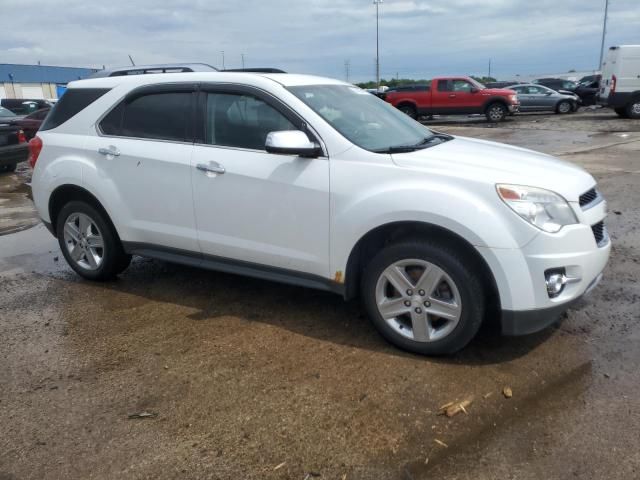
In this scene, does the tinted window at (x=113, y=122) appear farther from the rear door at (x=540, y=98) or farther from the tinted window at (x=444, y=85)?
the rear door at (x=540, y=98)

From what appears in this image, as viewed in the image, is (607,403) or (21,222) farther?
(21,222)

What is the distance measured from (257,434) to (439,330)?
1300 millimetres

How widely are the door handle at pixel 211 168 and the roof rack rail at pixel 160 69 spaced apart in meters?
1.15

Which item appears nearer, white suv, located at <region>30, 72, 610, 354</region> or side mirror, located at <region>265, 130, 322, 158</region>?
white suv, located at <region>30, 72, 610, 354</region>

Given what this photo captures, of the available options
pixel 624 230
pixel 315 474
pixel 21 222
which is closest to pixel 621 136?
pixel 624 230

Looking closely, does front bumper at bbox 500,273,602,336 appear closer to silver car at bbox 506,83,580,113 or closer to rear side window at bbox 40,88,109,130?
rear side window at bbox 40,88,109,130

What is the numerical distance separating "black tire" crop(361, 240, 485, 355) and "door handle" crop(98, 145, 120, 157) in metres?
2.33

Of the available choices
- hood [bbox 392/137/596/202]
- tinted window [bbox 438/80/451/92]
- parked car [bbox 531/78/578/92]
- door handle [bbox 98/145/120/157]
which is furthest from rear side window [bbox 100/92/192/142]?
parked car [bbox 531/78/578/92]

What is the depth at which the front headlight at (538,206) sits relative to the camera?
124 inches

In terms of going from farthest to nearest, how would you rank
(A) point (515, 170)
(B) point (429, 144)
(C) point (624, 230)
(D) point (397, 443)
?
(C) point (624, 230), (B) point (429, 144), (A) point (515, 170), (D) point (397, 443)

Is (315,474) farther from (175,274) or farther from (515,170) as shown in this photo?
(175,274)

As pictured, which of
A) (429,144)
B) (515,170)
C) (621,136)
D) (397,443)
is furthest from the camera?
(621,136)

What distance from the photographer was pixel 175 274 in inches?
210

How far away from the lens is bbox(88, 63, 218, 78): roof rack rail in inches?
192
